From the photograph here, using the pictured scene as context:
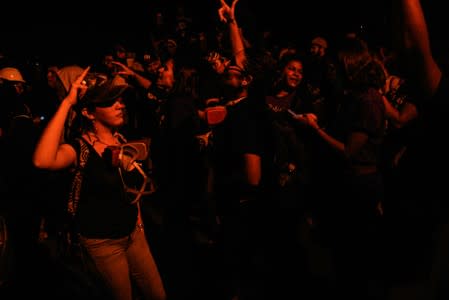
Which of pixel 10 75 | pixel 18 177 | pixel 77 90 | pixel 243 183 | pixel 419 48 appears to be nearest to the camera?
pixel 419 48

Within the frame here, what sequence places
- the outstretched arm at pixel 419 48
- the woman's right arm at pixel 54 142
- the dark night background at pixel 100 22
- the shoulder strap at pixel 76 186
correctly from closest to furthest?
the outstretched arm at pixel 419 48 < the woman's right arm at pixel 54 142 < the shoulder strap at pixel 76 186 < the dark night background at pixel 100 22

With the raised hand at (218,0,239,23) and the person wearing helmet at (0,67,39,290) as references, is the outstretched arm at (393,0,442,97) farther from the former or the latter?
the person wearing helmet at (0,67,39,290)

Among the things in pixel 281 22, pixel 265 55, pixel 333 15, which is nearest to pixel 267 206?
pixel 265 55

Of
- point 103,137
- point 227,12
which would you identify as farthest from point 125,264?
point 227,12

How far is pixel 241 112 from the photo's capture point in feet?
9.98

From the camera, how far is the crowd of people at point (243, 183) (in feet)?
7.36

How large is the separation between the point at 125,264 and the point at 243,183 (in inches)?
45.0

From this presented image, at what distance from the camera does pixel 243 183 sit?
315cm

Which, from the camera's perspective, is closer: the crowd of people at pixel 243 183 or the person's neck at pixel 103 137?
the crowd of people at pixel 243 183

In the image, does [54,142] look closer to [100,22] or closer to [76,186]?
[76,186]

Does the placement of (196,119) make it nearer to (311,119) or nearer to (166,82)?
(166,82)

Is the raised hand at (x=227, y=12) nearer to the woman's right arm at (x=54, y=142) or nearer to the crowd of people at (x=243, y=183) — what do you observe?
the crowd of people at (x=243, y=183)

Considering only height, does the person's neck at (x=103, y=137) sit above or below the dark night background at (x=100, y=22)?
below

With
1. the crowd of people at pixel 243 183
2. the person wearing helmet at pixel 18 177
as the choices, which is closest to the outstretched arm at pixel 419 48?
the crowd of people at pixel 243 183
